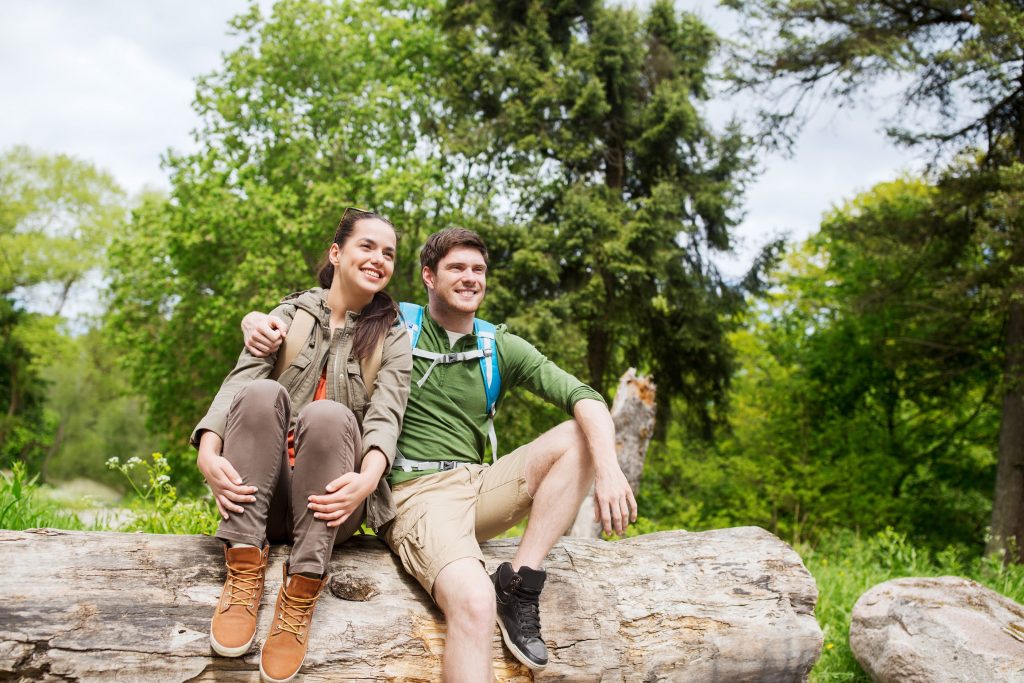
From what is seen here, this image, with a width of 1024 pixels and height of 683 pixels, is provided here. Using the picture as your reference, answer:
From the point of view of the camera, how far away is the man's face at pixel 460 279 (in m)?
3.19

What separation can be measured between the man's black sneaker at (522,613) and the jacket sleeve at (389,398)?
63 cm

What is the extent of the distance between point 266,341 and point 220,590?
3.00 ft

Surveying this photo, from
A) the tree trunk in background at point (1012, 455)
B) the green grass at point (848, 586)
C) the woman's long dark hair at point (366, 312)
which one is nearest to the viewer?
the woman's long dark hair at point (366, 312)

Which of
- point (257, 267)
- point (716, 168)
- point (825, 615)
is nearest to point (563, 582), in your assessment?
point (825, 615)

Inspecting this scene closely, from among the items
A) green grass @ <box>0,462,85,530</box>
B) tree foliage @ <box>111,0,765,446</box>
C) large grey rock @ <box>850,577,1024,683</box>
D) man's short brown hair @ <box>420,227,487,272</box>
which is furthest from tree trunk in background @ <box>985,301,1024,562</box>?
green grass @ <box>0,462,85,530</box>

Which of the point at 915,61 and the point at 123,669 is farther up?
the point at 915,61

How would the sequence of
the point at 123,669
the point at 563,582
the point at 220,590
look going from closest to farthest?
1. the point at 123,669
2. the point at 220,590
3. the point at 563,582

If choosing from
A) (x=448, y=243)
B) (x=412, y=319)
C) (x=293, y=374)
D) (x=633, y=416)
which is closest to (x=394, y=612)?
(x=293, y=374)

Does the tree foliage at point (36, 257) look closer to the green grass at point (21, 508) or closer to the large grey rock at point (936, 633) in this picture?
the green grass at point (21, 508)

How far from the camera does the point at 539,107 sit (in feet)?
45.2

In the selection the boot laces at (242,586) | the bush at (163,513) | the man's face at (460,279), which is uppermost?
the man's face at (460,279)

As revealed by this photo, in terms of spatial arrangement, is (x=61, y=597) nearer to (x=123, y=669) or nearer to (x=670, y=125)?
(x=123, y=669)

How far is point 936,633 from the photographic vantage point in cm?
402

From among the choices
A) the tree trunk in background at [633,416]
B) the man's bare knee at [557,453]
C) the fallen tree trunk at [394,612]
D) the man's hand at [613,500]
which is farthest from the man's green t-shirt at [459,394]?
the tree trunk in background at [633,416]
